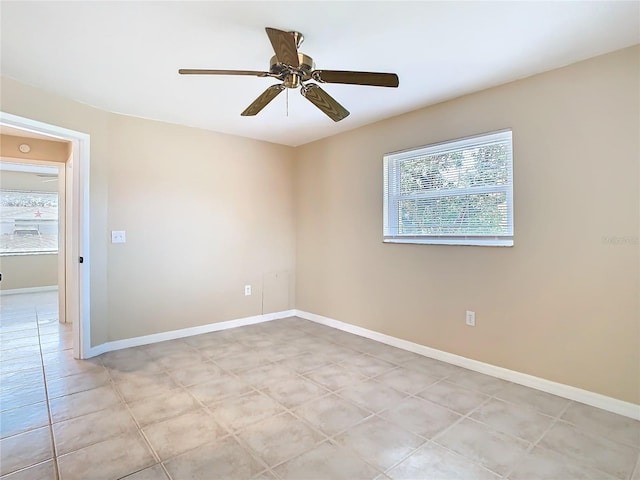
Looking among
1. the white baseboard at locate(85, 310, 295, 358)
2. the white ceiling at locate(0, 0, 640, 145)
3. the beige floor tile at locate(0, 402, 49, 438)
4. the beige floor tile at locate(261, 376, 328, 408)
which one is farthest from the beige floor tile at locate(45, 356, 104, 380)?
the white ceiling at locate(0, 0, 640, 145)

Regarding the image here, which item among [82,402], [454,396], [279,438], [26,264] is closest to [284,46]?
[279,438]

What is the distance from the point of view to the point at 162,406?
2.28m

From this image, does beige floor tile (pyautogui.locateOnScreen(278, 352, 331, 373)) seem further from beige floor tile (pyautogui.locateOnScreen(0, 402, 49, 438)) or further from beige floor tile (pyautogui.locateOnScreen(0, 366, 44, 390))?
beige floor tile (pyautogui.locateOnScreen(0, 366, 44, 390))

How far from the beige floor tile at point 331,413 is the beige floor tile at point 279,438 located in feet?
0.26

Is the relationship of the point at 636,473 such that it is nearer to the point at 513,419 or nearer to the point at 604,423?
the point at 604,423

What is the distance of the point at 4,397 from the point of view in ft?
7.89

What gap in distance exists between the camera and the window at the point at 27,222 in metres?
6.59

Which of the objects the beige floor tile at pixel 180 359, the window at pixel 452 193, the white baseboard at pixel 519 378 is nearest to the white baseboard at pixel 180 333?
the beige floor tile at pixel 180 359

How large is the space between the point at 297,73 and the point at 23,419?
2.70 m

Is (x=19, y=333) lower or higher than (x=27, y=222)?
lower

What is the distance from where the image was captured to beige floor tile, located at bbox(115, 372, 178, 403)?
8.00 feet

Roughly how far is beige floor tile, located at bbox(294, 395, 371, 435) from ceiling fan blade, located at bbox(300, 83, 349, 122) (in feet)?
6.60

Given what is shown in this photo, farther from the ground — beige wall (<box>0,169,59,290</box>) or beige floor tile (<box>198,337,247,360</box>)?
beige wall (<box>0,169,59,290</box>)

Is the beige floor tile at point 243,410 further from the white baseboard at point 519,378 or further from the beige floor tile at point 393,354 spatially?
the white baseboard at point 519,378
